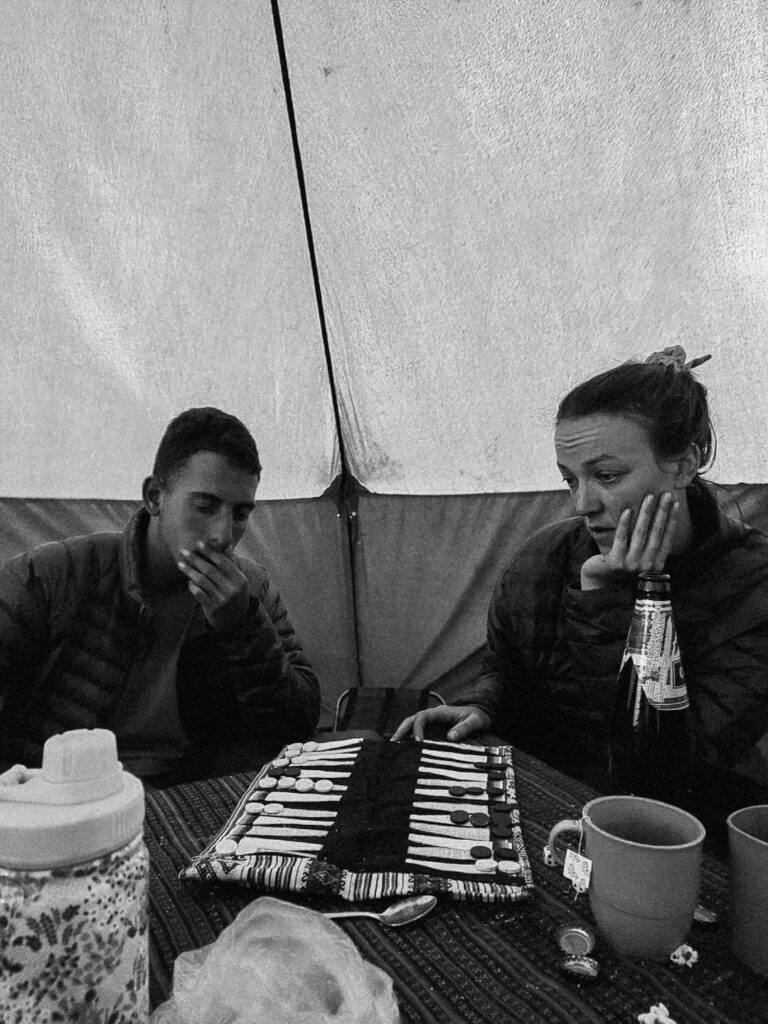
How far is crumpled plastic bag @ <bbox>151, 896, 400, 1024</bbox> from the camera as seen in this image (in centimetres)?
50

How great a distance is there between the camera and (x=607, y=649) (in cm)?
126

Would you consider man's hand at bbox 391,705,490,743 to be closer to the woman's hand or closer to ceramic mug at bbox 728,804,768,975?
the woman's hand

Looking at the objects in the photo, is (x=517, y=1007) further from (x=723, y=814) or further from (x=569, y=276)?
(x=569, y=276)

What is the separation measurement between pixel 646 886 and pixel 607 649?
693 millimetres

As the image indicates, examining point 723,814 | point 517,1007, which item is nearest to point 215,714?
point 723,814

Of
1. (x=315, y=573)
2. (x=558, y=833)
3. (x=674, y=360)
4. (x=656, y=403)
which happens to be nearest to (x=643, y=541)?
(x=656, y=403)

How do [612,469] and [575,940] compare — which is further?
[612,469]

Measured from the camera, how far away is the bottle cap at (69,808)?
380mm

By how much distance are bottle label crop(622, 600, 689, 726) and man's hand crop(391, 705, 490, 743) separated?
54 cm

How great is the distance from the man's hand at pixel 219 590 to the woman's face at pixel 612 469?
0.79 m

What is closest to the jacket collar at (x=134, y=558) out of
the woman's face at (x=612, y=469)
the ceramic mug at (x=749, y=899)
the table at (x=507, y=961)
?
the table at (x=507, y=961)

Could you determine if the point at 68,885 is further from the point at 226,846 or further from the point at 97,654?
the point at 97,654

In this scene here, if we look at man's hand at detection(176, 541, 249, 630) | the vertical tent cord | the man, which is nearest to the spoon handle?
the man

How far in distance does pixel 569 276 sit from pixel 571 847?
6.68ft
